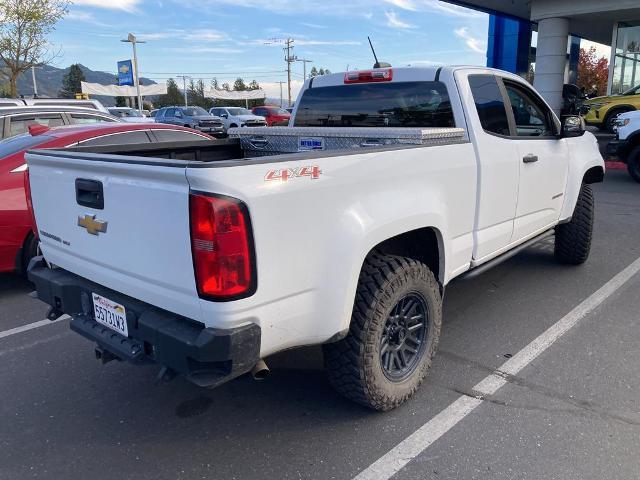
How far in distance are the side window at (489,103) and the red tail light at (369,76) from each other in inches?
24.7

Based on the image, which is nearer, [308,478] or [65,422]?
[308,478]

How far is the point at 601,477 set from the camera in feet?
8.19

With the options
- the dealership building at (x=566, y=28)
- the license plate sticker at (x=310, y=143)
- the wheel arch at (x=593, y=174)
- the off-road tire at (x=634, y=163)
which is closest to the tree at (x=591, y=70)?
the dealership building at (x=566, y=28)

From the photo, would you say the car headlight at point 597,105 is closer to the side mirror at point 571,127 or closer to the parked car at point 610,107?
the parked car at point 610,107

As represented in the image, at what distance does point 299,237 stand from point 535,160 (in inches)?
105

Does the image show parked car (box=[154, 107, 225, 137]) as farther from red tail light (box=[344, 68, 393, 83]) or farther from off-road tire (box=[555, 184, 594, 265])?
red tail light (box=[344, 68, 393, 83])

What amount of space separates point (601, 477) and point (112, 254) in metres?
2.52

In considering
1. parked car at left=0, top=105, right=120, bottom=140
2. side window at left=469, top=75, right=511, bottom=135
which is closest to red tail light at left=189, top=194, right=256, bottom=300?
side window at left=469, top=75, right=511, bottom=135

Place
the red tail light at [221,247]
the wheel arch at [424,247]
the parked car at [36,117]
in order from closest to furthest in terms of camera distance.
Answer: the red tail light at [221,247] → the wheel arch at [424,247] → the parked car at [36,117]

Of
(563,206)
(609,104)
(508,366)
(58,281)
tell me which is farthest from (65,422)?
(609,104)

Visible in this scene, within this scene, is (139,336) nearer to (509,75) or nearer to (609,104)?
(509,75)

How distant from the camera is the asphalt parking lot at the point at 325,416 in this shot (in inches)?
104

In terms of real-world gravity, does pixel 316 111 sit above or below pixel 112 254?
above

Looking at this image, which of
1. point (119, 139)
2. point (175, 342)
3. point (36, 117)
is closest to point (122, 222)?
point (175, 342)
